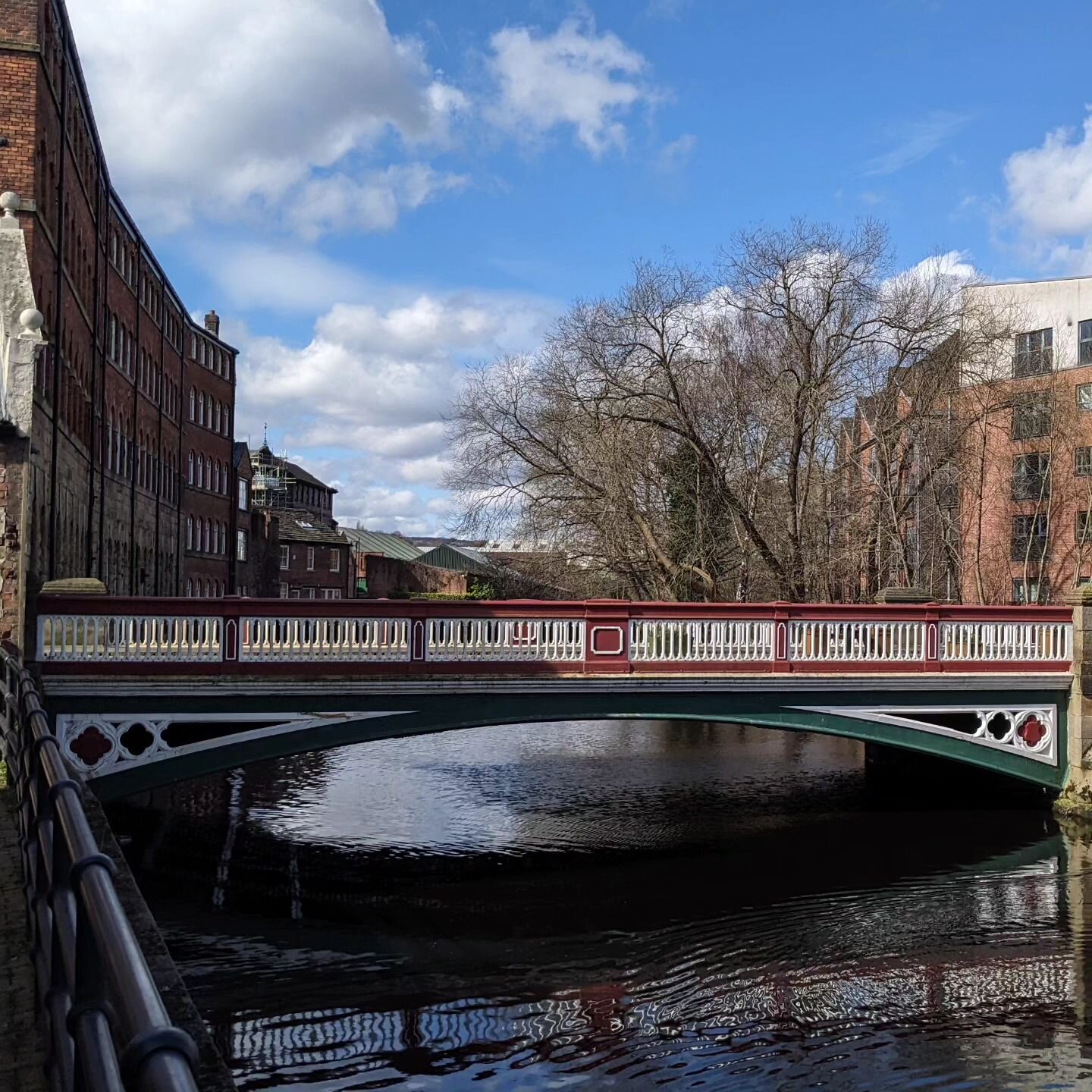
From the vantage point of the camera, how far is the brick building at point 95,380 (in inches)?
782

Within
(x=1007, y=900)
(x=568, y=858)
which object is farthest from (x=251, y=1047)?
(x=1007, y=900)

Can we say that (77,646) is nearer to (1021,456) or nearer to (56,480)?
(56,480)

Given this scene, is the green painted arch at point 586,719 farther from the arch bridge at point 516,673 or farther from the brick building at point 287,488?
the brick building at point 287,488

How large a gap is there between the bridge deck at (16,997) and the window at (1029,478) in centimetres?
3237

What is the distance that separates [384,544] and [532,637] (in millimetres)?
72904

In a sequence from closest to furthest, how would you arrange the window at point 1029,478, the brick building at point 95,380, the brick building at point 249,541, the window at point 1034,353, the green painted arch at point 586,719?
the green painted arch at point 586,719 → the brick building at point 95,380 → the window at point 1029,478 → the window at point 1034,353 → the brick building at point 249,541

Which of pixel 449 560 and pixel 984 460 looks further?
pixel 449 560

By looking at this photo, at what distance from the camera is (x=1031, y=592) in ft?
120

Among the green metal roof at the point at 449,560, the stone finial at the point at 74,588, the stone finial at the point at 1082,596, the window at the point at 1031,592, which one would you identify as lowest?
the stone finial at the point at 74,588

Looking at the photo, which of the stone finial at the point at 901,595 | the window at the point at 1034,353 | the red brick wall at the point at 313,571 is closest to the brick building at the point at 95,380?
the red brick wall at the point at 313,571

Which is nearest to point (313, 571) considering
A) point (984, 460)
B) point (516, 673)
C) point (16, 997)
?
point (984, 460)

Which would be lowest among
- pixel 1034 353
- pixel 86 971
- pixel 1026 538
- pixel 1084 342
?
pixel 86 971

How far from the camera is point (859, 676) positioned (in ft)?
53.7

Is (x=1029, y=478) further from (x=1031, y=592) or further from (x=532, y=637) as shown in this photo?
(x=532, y=637)
